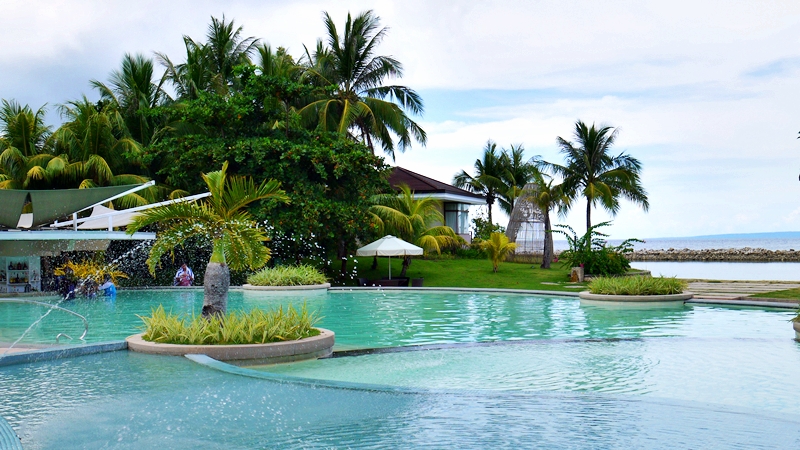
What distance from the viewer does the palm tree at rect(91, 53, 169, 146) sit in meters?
32.7

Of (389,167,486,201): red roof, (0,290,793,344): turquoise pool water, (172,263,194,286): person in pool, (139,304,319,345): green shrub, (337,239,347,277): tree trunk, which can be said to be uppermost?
(389,167,486,201): red roof

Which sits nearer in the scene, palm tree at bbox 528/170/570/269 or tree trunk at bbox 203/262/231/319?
tree trunk at bbox 203/262/231/319

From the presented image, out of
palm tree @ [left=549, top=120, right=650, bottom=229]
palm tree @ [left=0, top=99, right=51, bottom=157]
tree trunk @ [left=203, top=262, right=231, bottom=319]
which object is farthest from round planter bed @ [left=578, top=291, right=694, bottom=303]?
palm tree @ [left=0, top=99, right=51, bottom=157]

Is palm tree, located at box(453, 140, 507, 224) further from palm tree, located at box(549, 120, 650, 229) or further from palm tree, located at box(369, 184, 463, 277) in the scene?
palm tree, located at box(369, 184, 463, 277)

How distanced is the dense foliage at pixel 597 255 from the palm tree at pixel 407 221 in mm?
5096

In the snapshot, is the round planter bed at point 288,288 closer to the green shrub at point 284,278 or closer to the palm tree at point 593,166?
the green shrub at point 284,278

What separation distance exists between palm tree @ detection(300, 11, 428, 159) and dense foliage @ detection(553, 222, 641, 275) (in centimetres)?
975

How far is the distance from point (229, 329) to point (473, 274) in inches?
731

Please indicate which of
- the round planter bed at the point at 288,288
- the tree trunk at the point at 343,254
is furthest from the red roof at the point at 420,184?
the round planter bed at the point at 288,288

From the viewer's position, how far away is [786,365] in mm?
9555

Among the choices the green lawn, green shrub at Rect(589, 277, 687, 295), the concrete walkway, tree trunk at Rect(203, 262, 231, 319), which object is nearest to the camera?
tree trunk at Rect(203, 262, 231, 319)

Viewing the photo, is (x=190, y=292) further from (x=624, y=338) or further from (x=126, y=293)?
(x=624, y=338)

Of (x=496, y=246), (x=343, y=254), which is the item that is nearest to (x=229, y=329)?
(x=343, y=254)

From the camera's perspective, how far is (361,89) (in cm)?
3306
